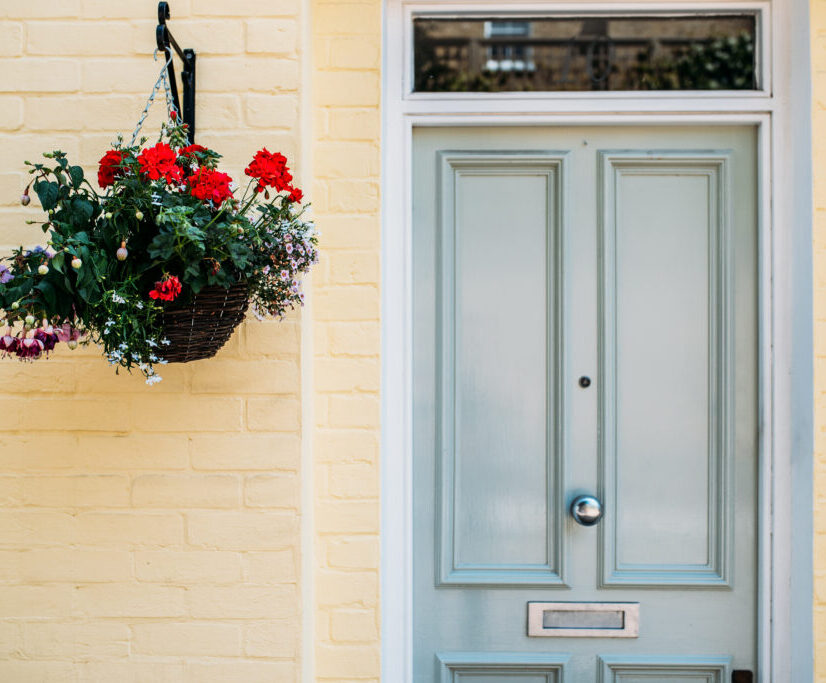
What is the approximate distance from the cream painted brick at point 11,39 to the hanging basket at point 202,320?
3.07ft

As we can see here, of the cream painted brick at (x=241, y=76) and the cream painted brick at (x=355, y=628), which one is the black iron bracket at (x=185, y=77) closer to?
the cream painted brick at (x=241, y=76)

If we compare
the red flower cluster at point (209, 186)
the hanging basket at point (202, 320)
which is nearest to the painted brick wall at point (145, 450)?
the hanging basket at point (202, 320)

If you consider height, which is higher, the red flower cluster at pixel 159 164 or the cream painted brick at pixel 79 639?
the red flower cluster at pixel 159 164

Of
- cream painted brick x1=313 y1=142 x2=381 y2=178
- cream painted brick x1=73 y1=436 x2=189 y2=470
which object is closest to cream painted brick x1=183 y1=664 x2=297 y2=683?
cream painted brick x1=73 y1=436 x2=189 y2=470

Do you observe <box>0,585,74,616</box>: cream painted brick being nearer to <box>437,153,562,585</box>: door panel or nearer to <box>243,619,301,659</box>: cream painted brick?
<box>243,619,301,659</box>: cream painted brick

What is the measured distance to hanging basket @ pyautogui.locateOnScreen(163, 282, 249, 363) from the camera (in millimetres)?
1488

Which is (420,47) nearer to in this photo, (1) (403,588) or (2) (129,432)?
(2) (129,432)

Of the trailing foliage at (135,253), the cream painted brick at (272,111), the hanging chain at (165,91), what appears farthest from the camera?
the cream painted brick at (272,111)

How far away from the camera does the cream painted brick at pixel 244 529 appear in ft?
6.12

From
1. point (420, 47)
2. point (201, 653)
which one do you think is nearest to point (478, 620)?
point (201, 653)

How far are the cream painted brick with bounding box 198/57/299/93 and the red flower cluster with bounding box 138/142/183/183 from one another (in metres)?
0.48

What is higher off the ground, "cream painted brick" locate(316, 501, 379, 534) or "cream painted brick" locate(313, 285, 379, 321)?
"cream painted brick" locate(313, 285, 379, 321)

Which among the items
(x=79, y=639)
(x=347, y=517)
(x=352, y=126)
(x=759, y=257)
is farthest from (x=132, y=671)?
(x=759, y=257)

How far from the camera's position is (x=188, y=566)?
6.14ft
